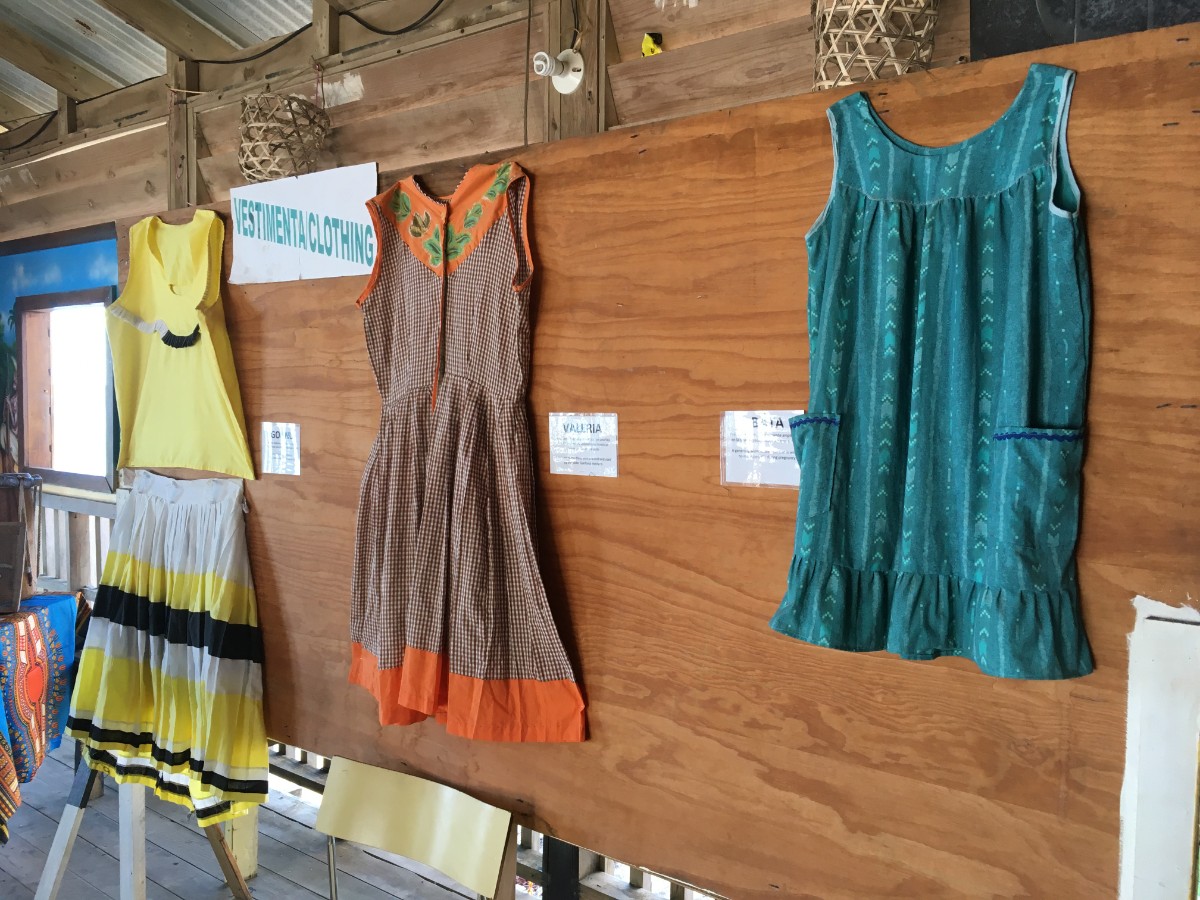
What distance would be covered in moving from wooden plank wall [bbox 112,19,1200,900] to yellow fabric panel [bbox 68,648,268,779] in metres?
0.38

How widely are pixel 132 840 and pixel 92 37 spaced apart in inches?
108

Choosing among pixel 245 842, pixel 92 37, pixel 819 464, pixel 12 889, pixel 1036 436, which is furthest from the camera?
pixel 92 37

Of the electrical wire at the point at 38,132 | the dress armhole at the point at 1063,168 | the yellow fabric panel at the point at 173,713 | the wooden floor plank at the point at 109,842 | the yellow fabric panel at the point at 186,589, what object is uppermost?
the electrical wire at the point at 38,132

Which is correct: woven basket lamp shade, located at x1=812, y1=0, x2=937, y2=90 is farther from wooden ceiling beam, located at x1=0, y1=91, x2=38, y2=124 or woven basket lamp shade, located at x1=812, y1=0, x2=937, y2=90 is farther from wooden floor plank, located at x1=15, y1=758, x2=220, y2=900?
wooden ceiling beam, located at x1=0, y1=91, x2=38, y2=124

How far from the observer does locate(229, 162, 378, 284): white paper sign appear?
152 centimetres

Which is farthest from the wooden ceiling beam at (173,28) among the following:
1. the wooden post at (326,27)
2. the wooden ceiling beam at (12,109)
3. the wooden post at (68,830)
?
the wooden post at (68,830)

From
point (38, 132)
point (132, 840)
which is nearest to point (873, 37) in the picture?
point (132, 840)

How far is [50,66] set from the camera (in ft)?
9.86

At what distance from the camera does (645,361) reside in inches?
47.6

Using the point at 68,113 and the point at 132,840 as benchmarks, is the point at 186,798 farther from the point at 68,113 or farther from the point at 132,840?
the point at 68,113

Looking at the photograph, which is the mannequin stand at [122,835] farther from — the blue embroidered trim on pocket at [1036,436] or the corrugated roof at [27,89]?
the corrugated roof at [27,89]

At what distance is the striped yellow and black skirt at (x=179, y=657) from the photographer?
66.9 inches

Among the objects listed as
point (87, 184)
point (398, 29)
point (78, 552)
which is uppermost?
Result: point (398, 29)

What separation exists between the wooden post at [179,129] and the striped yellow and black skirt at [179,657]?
4.47 feet
